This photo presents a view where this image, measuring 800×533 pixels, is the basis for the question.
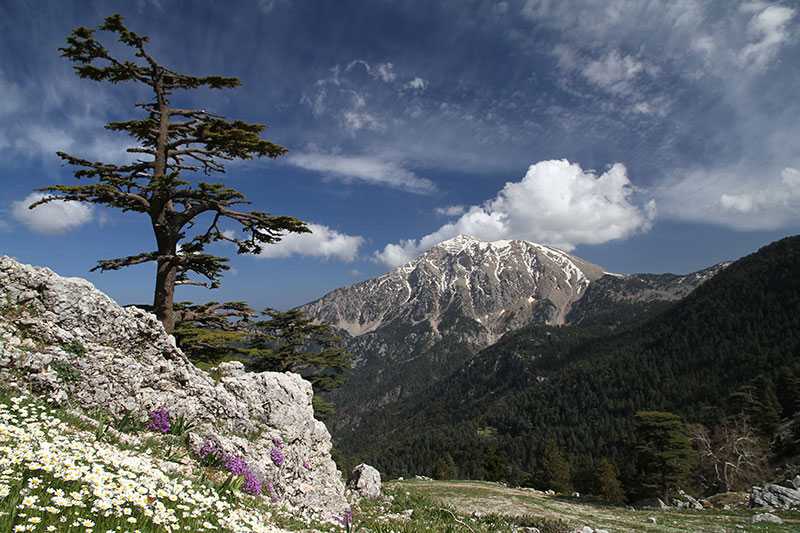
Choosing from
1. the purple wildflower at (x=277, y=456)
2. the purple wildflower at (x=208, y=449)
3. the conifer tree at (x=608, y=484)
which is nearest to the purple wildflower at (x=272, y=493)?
the purple wildflower at (x=277, y=456)

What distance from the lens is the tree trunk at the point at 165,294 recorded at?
1673cm

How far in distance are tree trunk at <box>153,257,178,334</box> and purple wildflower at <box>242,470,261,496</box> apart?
28.8 ft

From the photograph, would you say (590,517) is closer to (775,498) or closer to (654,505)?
(775,498)

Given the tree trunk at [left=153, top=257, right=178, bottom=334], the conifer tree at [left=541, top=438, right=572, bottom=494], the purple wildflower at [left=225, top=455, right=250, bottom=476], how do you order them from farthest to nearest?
the conifer tree at [left=541, top=438, right=572, bottom=494]
the tree trunk at [left=153, top=257, right=178, bottom=334]
the purple wildflower at [left=225, top=455, right=250, bottom=476]

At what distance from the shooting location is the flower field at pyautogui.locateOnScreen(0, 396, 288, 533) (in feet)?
13.6

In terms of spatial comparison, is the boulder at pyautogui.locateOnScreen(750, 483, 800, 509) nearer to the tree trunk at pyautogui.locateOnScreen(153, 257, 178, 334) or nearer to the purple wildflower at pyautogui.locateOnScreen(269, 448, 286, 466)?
the purple wildflower at pyautogui.locateOnScreen(269, 448, 286, 466)

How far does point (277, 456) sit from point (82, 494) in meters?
8.76

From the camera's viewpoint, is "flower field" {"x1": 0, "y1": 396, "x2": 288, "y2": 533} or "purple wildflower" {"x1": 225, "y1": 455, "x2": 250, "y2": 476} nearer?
"flower field" {"x1": 0, "y1": 396, "x2": 288, "y2": 533}

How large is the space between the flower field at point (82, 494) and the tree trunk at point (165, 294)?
967 centimetres

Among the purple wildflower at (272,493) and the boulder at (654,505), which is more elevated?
the purple wildflower at (272,493)

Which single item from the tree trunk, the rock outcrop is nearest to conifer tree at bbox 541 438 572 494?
the rock outcrop

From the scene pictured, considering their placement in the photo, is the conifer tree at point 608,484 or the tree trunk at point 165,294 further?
the conifer tree at point 608,484

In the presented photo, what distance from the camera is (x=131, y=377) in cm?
1158

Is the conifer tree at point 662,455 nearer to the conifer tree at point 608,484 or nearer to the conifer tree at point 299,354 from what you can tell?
the conifer tree at point 608,484
